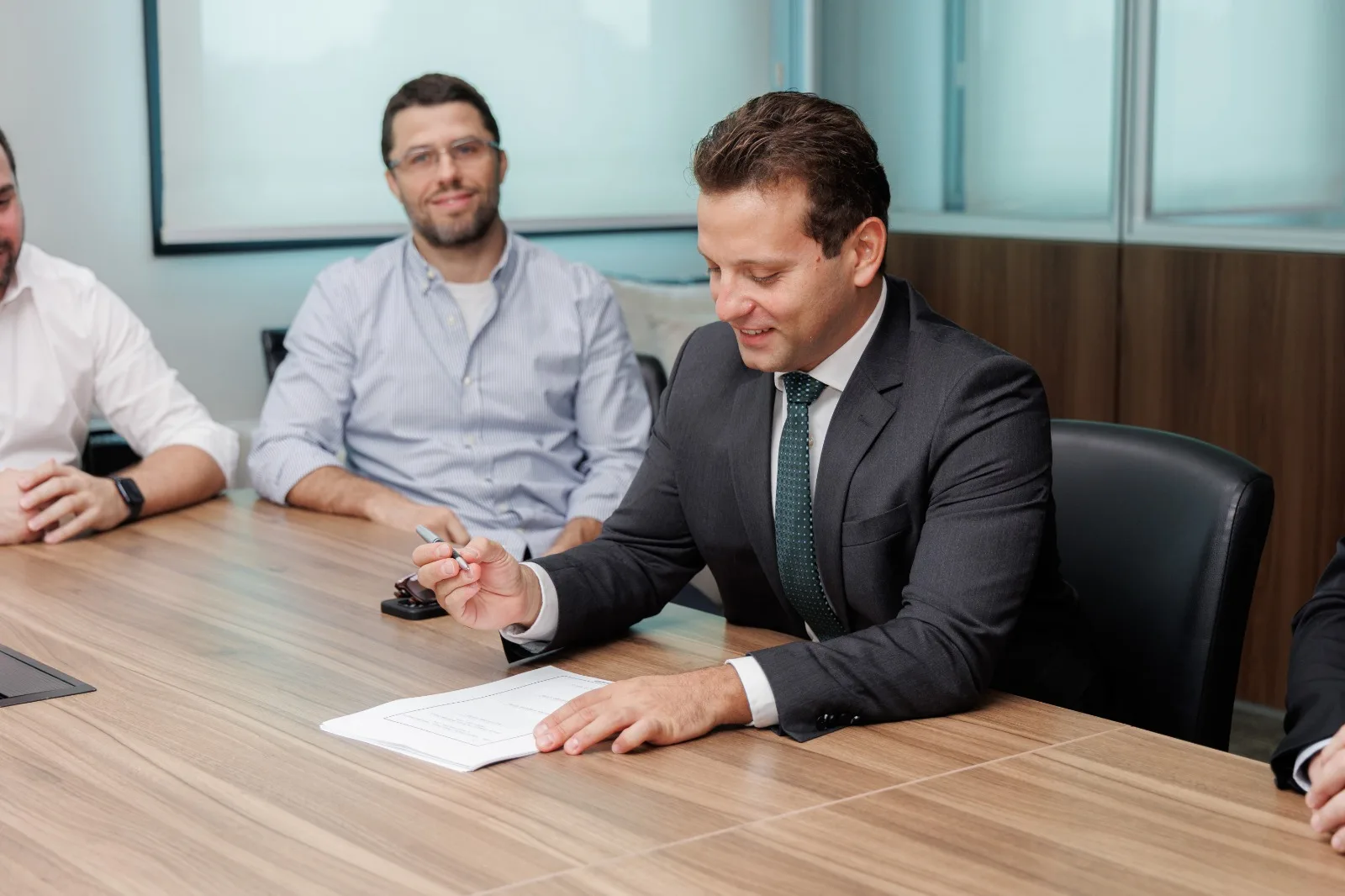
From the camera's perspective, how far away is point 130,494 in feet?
8.50

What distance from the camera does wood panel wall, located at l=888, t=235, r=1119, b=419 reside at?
3.95 metres

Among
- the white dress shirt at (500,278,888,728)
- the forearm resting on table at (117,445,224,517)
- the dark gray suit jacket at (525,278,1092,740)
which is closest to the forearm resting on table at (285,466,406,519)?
the forearm resting on table at (117,445,224,517)

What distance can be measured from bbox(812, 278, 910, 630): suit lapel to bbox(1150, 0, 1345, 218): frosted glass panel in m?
1.96

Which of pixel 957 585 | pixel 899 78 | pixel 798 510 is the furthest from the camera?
pixel 899 78

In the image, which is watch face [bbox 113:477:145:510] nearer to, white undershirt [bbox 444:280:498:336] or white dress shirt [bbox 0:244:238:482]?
white dress shirt [bbox 0:244:238:482]

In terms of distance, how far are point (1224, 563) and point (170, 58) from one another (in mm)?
2842

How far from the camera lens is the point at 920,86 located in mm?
4410

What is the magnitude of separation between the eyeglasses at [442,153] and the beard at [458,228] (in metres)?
0.07

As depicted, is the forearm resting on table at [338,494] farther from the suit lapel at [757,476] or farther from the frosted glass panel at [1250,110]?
the frosted glass panel at [1250,110]

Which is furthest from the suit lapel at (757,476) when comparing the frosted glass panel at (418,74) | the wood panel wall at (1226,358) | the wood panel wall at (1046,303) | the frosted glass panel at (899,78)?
the frosted glass panel at (899,78)

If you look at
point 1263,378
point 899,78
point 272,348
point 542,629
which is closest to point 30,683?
point 542,629

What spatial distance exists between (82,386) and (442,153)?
0.87 meters

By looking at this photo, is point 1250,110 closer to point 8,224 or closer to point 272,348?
point 272,348

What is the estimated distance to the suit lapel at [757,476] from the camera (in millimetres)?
1958
